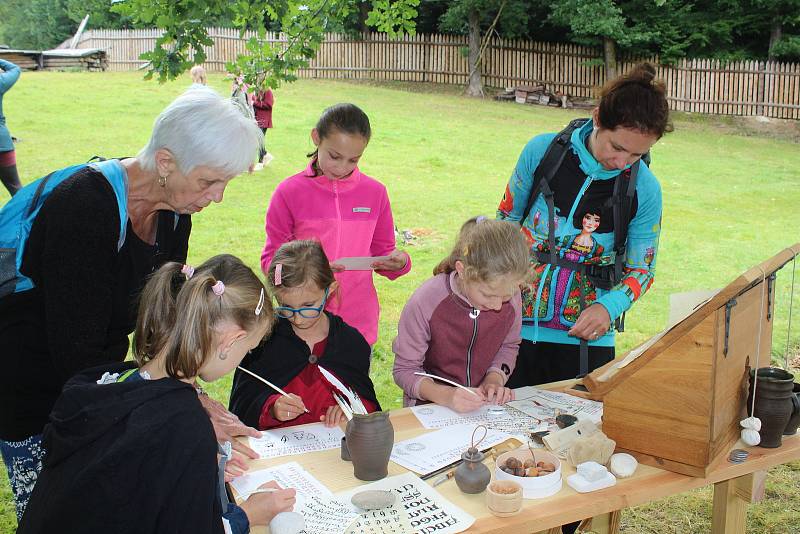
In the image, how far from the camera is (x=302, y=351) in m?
2.76

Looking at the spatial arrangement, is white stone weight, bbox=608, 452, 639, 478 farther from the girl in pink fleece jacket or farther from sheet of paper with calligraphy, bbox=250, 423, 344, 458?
the girl in pink fleece jacket

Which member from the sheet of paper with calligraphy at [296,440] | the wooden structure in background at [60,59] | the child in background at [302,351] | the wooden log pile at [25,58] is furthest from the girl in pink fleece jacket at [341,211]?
the wooden structure in background at [60,59]

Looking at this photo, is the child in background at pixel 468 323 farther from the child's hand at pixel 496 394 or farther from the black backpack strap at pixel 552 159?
the black backpack strap at pixel 552 159

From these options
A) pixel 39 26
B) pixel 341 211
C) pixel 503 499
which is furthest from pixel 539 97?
pixel 39 26

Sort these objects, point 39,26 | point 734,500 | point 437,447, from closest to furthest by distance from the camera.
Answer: point 437,447
point 734,500
point 39,26

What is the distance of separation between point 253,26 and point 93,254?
227 cm

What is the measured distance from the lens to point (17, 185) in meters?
7.95

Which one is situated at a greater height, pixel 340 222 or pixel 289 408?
pixel 340 222

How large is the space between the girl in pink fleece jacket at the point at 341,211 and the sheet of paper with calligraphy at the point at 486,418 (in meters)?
0.82

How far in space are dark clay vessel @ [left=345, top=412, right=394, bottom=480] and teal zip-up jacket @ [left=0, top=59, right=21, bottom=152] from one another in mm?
6859

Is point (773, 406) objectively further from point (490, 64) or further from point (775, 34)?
point (775, 34)

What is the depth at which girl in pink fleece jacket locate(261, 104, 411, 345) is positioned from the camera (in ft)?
10.5

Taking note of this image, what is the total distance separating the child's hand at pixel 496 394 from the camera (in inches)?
104

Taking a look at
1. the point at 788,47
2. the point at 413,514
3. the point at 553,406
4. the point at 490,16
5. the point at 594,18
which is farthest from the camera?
the point at 490,16
